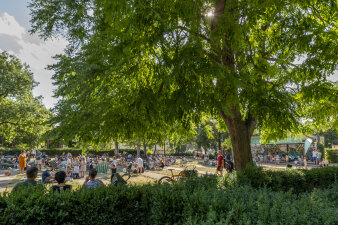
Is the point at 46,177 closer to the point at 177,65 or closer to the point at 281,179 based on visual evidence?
the point at 177,65

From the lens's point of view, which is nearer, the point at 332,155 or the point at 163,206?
the point at 163,206

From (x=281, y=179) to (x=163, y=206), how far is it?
14.1ft

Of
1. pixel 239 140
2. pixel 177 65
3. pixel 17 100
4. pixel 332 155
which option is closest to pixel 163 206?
pixel 177 65

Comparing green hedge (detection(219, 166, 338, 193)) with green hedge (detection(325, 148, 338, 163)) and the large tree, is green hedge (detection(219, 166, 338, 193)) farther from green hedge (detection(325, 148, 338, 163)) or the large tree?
green hedge (detection(325, 148, 338, 163))

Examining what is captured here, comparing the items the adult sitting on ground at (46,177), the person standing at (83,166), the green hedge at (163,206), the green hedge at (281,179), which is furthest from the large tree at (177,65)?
the person standing at (83,166)

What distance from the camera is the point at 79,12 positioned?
7.52 metres

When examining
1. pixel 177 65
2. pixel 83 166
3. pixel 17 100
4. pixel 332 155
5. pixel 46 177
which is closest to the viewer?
pixel 177 65

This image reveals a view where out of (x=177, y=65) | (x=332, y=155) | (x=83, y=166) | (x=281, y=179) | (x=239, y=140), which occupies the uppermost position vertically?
(x=177, y=65)

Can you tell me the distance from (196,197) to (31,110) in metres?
33.9

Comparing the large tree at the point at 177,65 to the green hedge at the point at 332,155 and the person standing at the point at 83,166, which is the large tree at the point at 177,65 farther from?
the green hedge at the point at 332,155

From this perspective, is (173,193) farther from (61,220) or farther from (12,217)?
(12,217)

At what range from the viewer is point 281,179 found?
689 cm

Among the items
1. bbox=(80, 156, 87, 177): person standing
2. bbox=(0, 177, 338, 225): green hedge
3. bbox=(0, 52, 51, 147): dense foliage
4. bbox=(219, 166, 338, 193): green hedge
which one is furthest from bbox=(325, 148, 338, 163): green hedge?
bbox=(0, 52, 51, 147): dense foliage

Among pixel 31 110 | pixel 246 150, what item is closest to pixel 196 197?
pixel 246 150
